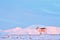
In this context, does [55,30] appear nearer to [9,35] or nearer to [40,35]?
[40,35]

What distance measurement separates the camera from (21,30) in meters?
7.00

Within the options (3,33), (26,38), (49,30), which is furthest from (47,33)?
(3,33)

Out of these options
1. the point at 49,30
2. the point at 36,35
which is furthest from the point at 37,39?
the point at 49,30

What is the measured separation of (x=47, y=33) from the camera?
6980mm

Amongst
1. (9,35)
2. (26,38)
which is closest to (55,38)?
(26,38)

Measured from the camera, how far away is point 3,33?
268 inches

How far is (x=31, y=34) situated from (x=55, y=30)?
2.34 feet

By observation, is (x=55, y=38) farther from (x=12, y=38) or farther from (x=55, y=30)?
(x=12, y=38)

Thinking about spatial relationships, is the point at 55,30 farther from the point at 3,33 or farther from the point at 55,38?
the point at 3,33

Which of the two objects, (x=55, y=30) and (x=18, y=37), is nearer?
(x=18, y=37)

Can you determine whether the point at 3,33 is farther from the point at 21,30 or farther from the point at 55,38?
the point at 55,38

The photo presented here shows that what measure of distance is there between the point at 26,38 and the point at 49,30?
80 centimetres

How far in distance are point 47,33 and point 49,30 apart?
0.66ft

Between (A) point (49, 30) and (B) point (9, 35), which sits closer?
(B) point (9, 35)
